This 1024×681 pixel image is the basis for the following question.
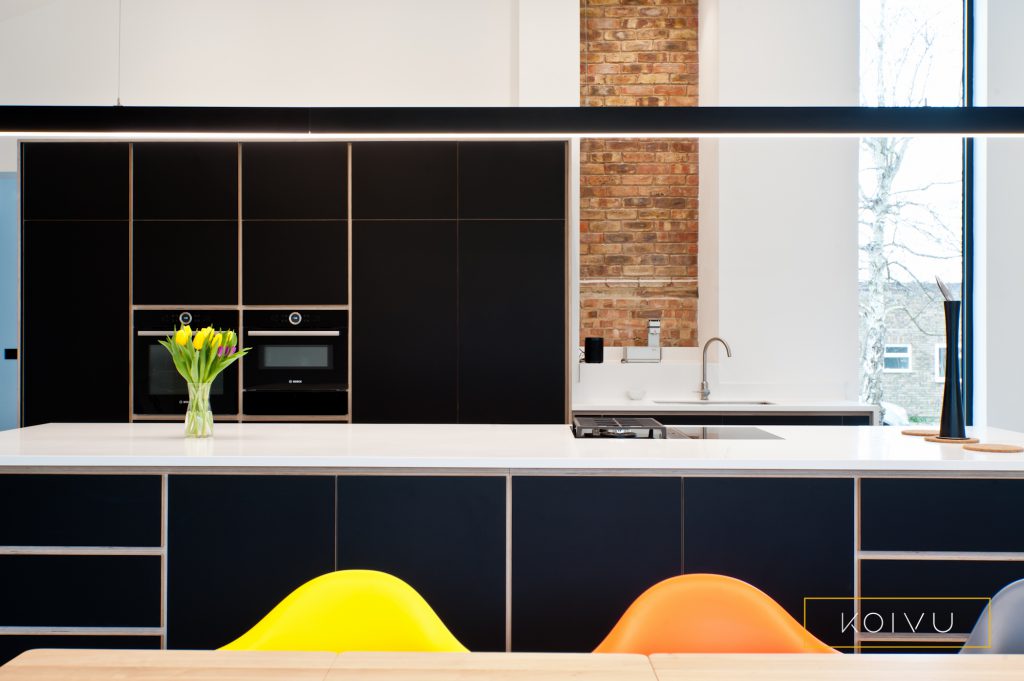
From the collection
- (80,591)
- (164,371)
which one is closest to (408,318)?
(164,371)

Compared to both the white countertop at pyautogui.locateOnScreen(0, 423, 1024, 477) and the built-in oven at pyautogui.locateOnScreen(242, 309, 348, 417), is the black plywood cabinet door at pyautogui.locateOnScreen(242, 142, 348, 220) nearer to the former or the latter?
the built-in oven at pyautogui.locateOnScreen(242, 309, 348, 417)

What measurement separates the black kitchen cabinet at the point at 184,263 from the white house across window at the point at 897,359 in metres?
3.88

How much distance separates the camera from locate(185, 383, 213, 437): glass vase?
2645mm

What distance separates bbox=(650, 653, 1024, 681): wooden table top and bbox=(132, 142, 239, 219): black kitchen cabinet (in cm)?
368

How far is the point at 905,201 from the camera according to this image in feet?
16.0

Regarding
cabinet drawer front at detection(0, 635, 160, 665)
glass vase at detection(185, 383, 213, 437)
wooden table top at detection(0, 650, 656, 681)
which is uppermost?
A: glass vase at detection(185, 383, 213, 437)

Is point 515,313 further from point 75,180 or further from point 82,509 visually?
point 75,180

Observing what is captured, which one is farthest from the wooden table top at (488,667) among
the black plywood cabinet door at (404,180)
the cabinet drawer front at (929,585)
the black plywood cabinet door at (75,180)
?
the black plywood cabinet door at (75,180)

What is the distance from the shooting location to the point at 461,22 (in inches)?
187

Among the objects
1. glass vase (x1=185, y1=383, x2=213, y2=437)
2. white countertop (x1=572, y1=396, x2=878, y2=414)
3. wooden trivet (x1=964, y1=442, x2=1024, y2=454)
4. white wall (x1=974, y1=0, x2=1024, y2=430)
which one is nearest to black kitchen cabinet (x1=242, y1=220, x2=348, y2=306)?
white countertop (x1=572, y1=396, x2=878, y2=414)

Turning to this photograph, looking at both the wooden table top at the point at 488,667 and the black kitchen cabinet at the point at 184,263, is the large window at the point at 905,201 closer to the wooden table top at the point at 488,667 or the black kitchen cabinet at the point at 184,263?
the black kitchen cabinet at the point at 184,263

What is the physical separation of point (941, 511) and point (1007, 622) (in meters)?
0.88

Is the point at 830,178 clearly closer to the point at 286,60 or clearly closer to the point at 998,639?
the point at 286,60

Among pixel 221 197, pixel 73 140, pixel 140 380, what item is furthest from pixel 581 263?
pixel 73 140
